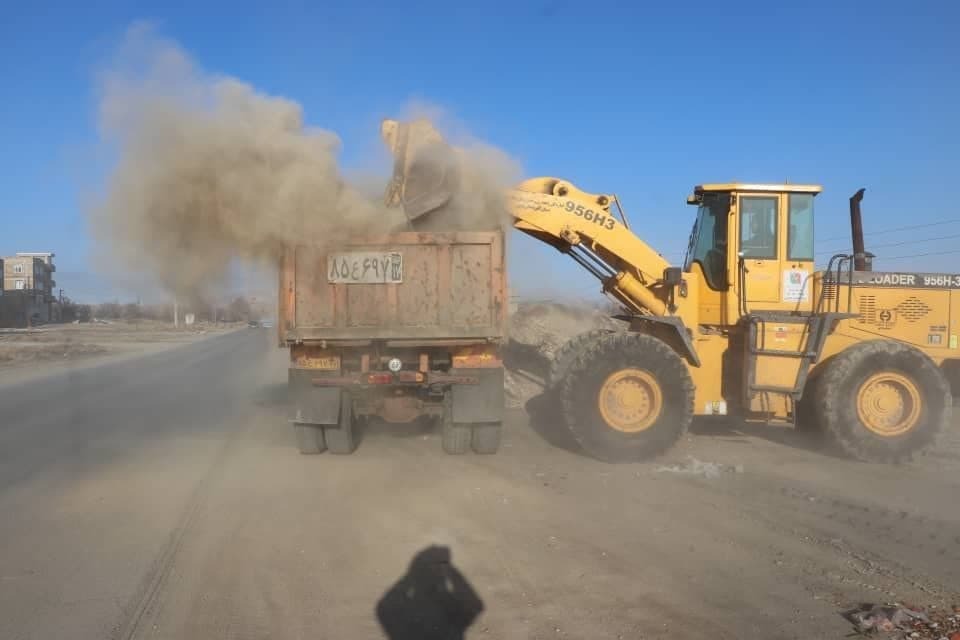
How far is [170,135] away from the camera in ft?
27.1

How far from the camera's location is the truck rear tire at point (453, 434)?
8617mm

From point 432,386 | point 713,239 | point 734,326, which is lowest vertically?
point 432,386

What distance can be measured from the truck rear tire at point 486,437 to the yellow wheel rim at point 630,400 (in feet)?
4.27

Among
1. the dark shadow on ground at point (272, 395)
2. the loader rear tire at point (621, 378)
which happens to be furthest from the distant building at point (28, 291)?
the loader rear tire at point (621, 378)

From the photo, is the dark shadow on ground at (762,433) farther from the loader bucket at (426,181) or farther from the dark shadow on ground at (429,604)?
the dark shadow on ground at (429,604)

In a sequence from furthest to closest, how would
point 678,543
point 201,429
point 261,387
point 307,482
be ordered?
1. point 261,387
2. point 201,429
3. point 307,482
4. point 678,543

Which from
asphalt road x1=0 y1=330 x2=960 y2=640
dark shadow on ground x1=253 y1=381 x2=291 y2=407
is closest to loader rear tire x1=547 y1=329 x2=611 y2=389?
asphalt road x1=0 y1=330 x2=960 y2=640

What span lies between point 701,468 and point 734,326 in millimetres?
1934

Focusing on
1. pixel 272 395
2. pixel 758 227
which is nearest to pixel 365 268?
pixel 758 227

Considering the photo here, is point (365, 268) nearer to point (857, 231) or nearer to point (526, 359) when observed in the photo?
point (526, 359)

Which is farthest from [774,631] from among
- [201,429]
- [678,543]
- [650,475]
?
[201,429]

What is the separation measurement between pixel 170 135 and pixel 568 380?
5.37m

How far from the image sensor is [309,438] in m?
8.78

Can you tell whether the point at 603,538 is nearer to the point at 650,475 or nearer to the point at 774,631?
the point at 774,631
